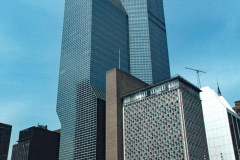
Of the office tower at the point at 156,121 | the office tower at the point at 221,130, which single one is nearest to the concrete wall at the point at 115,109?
the office tower at the point at 156,121

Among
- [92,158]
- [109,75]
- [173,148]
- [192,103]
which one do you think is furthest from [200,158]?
[92,158]

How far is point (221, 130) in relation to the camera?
171 m

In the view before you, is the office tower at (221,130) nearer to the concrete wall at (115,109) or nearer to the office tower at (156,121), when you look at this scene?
the office tower at (156,121)

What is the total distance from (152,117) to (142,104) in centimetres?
920

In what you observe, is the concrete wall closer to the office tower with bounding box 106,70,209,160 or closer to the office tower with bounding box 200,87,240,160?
the office tower with bounding box 106,70,209,160

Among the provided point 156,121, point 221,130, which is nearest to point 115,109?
point 156,121

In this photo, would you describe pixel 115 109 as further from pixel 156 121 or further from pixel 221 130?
pixel 221 130

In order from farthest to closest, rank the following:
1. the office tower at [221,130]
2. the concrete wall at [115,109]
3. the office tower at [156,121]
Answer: the office tower at [221,130]
the concrete wall at [115,109]
the office tower at [156,121]

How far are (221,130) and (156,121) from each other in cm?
5742

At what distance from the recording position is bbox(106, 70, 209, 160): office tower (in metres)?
124

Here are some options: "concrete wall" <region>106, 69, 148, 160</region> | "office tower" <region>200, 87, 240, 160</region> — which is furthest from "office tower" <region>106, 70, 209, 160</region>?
"office tower" <region>200, 87, 240, 160</region>

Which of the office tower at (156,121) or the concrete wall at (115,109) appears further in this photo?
the concrete wall at (115,109)

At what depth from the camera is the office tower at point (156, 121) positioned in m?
124

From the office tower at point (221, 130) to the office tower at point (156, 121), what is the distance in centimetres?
3566
